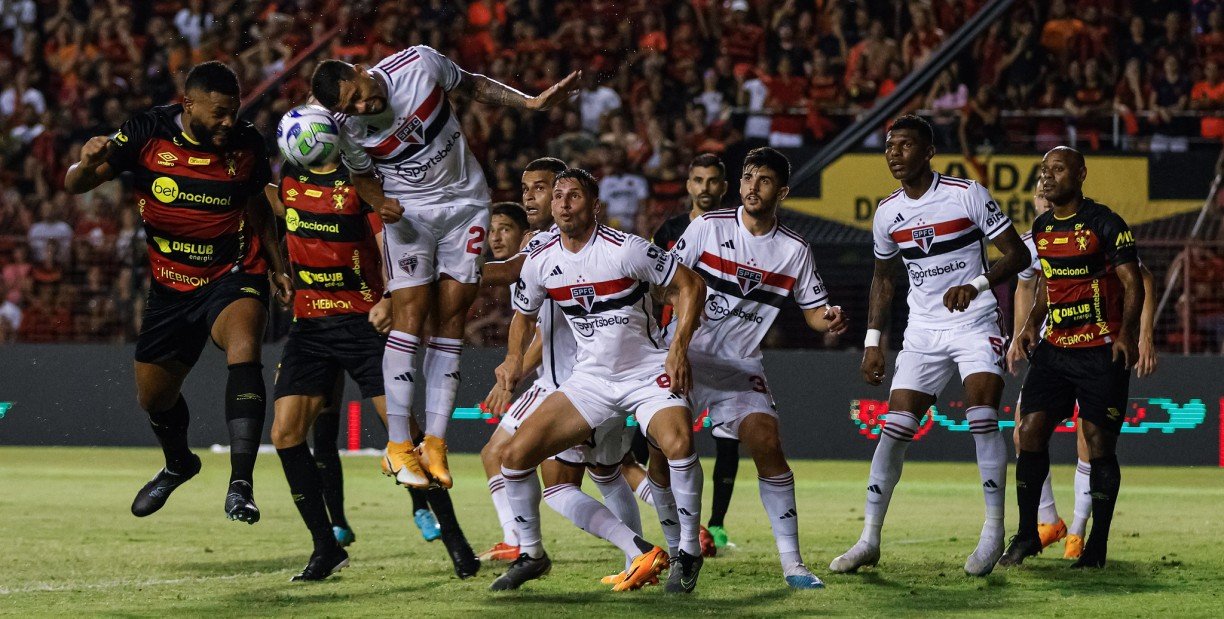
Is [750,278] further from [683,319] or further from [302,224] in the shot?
[302,224]

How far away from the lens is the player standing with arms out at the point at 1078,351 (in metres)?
8.41

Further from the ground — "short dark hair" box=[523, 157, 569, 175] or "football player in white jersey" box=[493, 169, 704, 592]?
"short dark hair" box=[523, 157, 569, 175]

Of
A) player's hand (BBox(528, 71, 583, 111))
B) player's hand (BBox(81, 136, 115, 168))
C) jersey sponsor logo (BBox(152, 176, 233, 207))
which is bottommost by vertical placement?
jersey sponsor logo (BBox(152, 176, 233, 207))

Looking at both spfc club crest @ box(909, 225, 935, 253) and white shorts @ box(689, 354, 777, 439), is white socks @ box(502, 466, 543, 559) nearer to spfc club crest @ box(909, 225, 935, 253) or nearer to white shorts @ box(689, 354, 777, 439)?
white shorts @ box(689, 354, 777, 439)

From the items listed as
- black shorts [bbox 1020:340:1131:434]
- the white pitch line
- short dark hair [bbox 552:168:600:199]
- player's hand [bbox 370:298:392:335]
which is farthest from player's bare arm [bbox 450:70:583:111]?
black shorts [bbox 1020:340:1131:434]

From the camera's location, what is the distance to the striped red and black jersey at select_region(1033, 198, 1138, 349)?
8391 mm

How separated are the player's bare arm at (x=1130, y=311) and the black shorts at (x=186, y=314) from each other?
4481 millimetres

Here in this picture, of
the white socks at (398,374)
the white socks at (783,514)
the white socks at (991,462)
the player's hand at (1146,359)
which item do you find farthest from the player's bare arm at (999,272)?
the white socks at (398,374)

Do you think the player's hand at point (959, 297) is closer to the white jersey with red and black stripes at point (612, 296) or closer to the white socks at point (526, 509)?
the white jersey with red and black stripes at point (612, 296)

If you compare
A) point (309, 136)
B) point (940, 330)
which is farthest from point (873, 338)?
point (309, 136)

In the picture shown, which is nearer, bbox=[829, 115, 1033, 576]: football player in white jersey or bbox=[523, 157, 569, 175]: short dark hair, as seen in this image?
bbox=[829, 115, 1033, 576]: football player in white jersey

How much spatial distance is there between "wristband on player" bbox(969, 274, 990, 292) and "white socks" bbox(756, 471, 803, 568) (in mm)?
1354

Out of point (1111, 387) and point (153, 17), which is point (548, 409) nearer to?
point (1111, 387)

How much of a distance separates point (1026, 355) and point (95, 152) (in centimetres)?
514
